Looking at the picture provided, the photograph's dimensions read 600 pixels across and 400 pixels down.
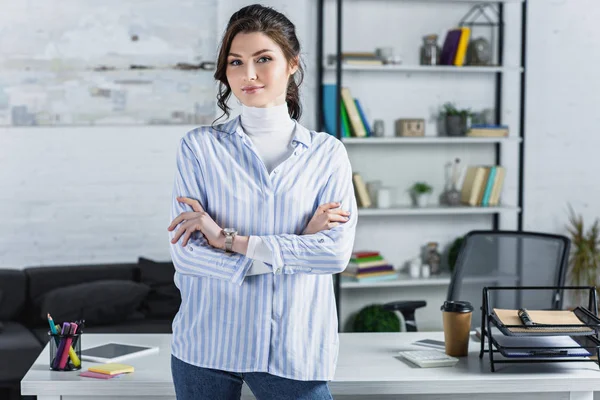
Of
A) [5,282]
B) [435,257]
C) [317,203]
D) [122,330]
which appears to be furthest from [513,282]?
[5,282]

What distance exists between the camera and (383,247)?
5148 mm

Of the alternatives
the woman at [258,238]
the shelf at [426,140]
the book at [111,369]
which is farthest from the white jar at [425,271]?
the woman at [258,238]

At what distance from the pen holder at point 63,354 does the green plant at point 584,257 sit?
3615mm

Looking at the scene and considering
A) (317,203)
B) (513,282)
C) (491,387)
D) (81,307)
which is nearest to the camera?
(317,203)

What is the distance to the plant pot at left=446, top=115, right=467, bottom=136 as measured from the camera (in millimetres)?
4934

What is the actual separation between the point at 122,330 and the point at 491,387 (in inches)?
95.7

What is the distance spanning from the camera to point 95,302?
4.18m

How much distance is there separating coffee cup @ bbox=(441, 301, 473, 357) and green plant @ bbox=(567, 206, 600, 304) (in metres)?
2.92

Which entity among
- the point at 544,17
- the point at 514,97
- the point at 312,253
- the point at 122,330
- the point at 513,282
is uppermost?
the point at 544,17

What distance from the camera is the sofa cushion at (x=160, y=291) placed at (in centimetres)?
443

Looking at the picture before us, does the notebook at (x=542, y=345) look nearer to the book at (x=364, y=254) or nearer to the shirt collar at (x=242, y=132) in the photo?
the shirt collar at (x=242, y=132)

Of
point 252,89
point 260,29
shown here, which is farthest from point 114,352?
point 260,29

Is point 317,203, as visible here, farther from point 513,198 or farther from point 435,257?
point 513,198

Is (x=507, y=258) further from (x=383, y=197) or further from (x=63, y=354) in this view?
(x=63, y=354)
